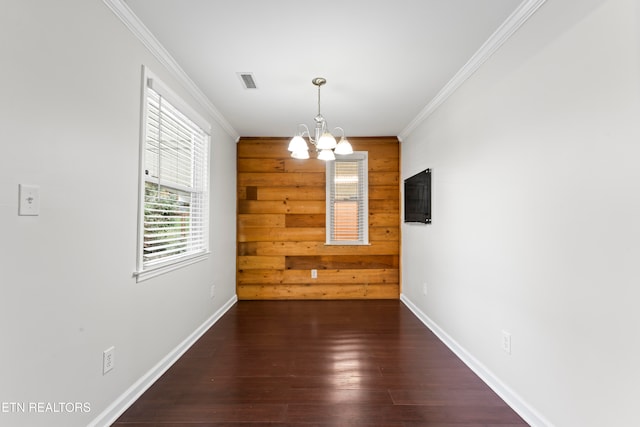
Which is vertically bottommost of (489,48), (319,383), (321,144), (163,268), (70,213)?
(319,383)

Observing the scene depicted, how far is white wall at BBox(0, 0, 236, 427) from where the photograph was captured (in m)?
1.23

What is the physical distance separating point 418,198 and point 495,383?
210 centimetres

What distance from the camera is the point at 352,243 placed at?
4.57 meters

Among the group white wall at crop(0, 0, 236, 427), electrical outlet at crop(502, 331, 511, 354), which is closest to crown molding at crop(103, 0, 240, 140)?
white wall at crop(0, 0, 236, 427)

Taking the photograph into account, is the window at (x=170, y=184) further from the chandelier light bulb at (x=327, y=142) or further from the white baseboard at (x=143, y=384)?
the chandelier light bulb at (x=327, y=142)

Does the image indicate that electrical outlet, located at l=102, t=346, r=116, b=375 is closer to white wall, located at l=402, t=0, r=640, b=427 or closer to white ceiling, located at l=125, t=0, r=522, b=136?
white ceiling, located at l=125, t=0, r=522, b=136

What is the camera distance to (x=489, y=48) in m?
2.16

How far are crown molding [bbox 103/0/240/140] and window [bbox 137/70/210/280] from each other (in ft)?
0.62

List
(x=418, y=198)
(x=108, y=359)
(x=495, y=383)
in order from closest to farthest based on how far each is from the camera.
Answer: (x=108, y=359), (x=495, y=383), (x=418, y=198)

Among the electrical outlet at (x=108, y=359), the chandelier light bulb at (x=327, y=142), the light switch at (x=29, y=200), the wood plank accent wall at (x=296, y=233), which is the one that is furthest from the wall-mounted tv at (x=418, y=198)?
the light switch at (x=29, y=200)

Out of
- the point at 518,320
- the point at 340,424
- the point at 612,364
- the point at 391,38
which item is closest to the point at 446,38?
the point at 391,38

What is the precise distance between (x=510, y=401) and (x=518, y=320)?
0.54 m

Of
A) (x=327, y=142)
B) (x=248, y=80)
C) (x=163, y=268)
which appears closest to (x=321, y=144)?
(x=327, y=142)

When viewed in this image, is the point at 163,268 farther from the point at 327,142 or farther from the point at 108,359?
the point at 327,142
